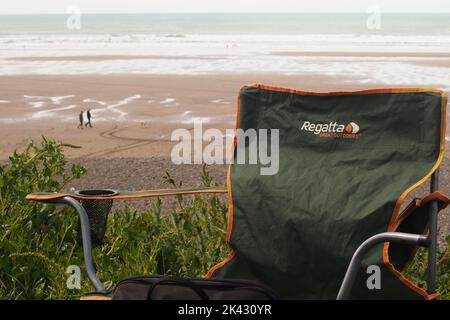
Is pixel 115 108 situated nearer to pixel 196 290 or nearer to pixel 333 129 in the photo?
pixel 333 129

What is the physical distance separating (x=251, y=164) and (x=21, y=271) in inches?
39.6

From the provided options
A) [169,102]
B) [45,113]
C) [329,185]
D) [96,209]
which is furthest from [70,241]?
[169,102]

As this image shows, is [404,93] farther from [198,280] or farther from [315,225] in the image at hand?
[198,280]

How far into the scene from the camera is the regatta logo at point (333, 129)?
2.64 meters

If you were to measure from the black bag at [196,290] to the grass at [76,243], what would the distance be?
0.73m

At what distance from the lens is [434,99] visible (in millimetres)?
2438

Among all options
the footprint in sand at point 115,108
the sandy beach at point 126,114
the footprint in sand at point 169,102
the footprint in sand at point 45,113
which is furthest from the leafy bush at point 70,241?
the footprint in sand at point 169,102

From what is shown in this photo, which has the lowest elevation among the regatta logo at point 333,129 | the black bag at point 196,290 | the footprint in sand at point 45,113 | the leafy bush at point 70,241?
the footprint in sand at point 45,113

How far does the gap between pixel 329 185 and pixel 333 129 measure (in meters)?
0.23

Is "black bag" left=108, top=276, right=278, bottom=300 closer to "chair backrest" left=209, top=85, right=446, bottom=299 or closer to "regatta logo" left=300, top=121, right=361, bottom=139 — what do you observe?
"chair backrest" left=209, top=85, right=446, bottom=299

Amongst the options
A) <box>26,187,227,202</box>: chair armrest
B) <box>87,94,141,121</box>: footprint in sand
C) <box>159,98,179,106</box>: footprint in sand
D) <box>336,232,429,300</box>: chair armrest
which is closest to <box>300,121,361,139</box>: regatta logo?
<box>26,187,227,202</box>: chair armrest

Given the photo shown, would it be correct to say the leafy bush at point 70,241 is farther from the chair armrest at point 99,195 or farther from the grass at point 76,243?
the chair armrest at point 99,195

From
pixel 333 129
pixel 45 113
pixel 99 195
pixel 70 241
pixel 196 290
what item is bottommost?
pixel 45 113

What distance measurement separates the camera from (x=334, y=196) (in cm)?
254
